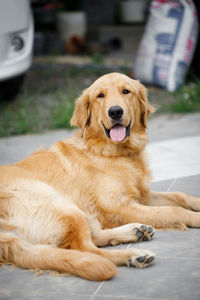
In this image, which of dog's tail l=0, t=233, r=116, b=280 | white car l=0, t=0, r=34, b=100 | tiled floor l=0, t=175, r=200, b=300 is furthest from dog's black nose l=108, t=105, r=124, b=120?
white car l=0, t=0, r=34, b=100

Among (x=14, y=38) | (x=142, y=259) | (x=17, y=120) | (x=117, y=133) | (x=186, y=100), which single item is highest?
(x=117, y=133)

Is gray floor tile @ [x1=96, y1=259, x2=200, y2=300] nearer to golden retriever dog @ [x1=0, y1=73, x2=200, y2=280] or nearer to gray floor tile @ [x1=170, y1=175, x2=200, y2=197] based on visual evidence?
golden retriever dog @ [x1=0, y1=73, x2=200, y2=280]

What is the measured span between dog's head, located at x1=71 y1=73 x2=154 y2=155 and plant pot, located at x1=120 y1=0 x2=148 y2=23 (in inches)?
412

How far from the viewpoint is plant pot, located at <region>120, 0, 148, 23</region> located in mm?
14023

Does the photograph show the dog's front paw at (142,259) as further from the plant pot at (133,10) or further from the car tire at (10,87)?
the plant pot at (133,10)

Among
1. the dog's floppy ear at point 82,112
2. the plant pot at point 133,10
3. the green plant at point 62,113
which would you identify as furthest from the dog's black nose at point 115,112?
the plant pot at point 133,10

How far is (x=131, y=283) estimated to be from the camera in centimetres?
286

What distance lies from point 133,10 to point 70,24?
261cm

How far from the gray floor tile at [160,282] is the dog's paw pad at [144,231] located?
0.37m

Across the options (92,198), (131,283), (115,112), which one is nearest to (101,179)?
(92,198)

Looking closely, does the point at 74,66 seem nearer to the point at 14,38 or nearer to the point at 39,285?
the point at 14,38

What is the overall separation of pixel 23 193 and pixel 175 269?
120 centimetres

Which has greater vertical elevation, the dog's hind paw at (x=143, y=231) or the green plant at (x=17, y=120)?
the dog's hind paw at (x=143, y=231)

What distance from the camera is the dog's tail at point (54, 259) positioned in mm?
2861
